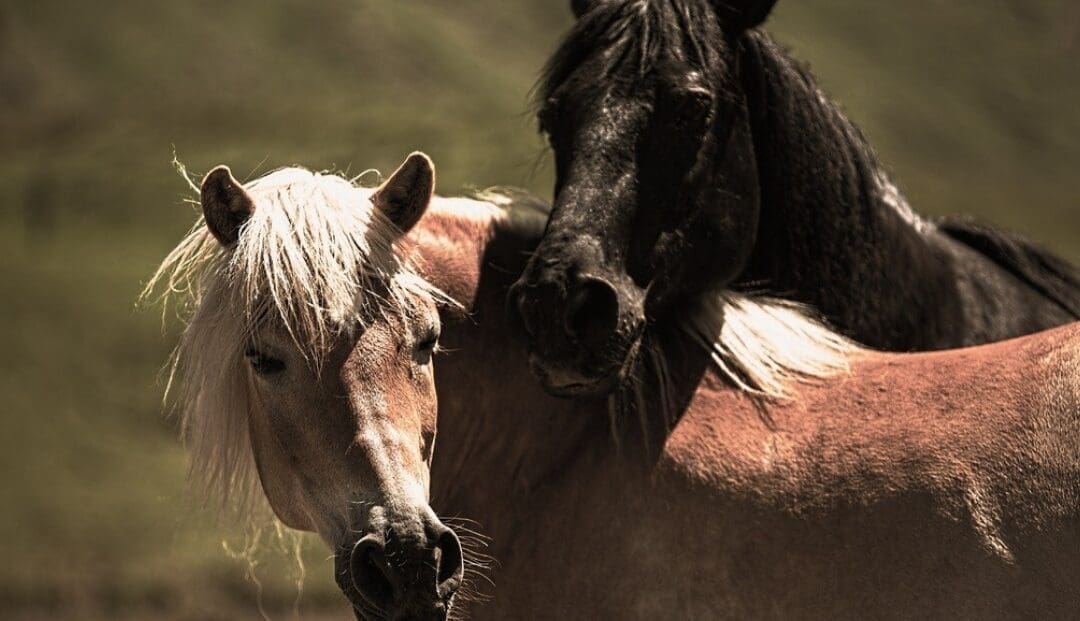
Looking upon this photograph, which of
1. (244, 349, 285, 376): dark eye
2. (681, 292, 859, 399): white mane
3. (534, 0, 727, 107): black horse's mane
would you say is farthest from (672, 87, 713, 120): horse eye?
(244, 349, 285, 376): dark eye

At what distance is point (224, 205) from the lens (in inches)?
149

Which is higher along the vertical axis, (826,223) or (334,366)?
(826,223)

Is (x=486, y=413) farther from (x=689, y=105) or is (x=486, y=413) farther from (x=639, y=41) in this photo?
(x=639, y=41)

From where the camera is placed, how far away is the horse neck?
14.2ft

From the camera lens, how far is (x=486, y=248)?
4.56 meters

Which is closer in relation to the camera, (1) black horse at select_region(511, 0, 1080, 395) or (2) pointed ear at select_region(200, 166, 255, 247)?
(2) pointed ear at select_region(200, 166, 255, 247)

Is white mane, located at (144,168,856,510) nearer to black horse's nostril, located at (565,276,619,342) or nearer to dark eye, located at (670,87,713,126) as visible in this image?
black horse's nostril, located at (565,276,619,342)

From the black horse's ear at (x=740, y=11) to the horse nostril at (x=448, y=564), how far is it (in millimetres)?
2410

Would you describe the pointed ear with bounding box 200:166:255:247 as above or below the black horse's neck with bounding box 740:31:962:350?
below

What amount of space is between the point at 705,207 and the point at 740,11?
859 mm

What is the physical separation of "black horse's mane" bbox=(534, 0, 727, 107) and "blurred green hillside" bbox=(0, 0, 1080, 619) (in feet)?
2.01

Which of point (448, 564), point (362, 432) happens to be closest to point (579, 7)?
point (362, 432)

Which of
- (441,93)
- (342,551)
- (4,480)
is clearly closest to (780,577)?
(342,551)

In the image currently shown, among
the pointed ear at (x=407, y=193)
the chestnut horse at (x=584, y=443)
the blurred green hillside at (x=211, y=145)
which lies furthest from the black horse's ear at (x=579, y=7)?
the pointed ear at (x=407, y=193)
